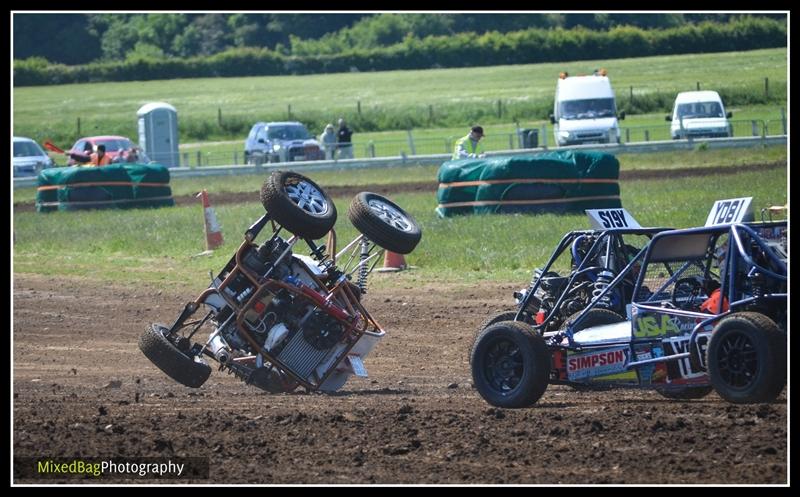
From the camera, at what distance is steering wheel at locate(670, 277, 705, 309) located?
32.2 feet

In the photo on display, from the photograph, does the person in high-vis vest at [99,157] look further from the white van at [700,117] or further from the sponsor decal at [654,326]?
the sponsor decal at [654,326]

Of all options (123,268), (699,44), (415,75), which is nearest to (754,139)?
(123,268)

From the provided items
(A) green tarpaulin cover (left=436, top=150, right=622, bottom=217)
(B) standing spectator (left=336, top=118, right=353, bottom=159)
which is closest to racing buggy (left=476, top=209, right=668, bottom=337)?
(A) green tarpaulin cover (left=436, top=150, right=622, bottom=217)

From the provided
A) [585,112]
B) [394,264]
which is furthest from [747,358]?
[585,112]

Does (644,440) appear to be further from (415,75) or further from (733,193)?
(415,75)

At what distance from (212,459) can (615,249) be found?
12.8 feet

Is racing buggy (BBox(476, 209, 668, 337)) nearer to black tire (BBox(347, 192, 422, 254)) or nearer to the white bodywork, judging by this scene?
black tire (BBox(347, 192, 422, 254))

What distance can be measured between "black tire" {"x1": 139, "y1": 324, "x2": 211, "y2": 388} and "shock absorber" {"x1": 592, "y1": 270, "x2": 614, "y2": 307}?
127 inches

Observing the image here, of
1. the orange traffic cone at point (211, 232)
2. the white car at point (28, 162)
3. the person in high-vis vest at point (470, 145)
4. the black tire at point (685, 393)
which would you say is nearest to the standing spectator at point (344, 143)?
the white car at point (28, 162)

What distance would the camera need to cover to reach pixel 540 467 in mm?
7695

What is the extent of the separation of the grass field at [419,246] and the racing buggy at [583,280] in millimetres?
6680

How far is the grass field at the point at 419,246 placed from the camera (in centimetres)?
1922

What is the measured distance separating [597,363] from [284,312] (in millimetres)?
2608

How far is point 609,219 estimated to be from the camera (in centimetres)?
1069
